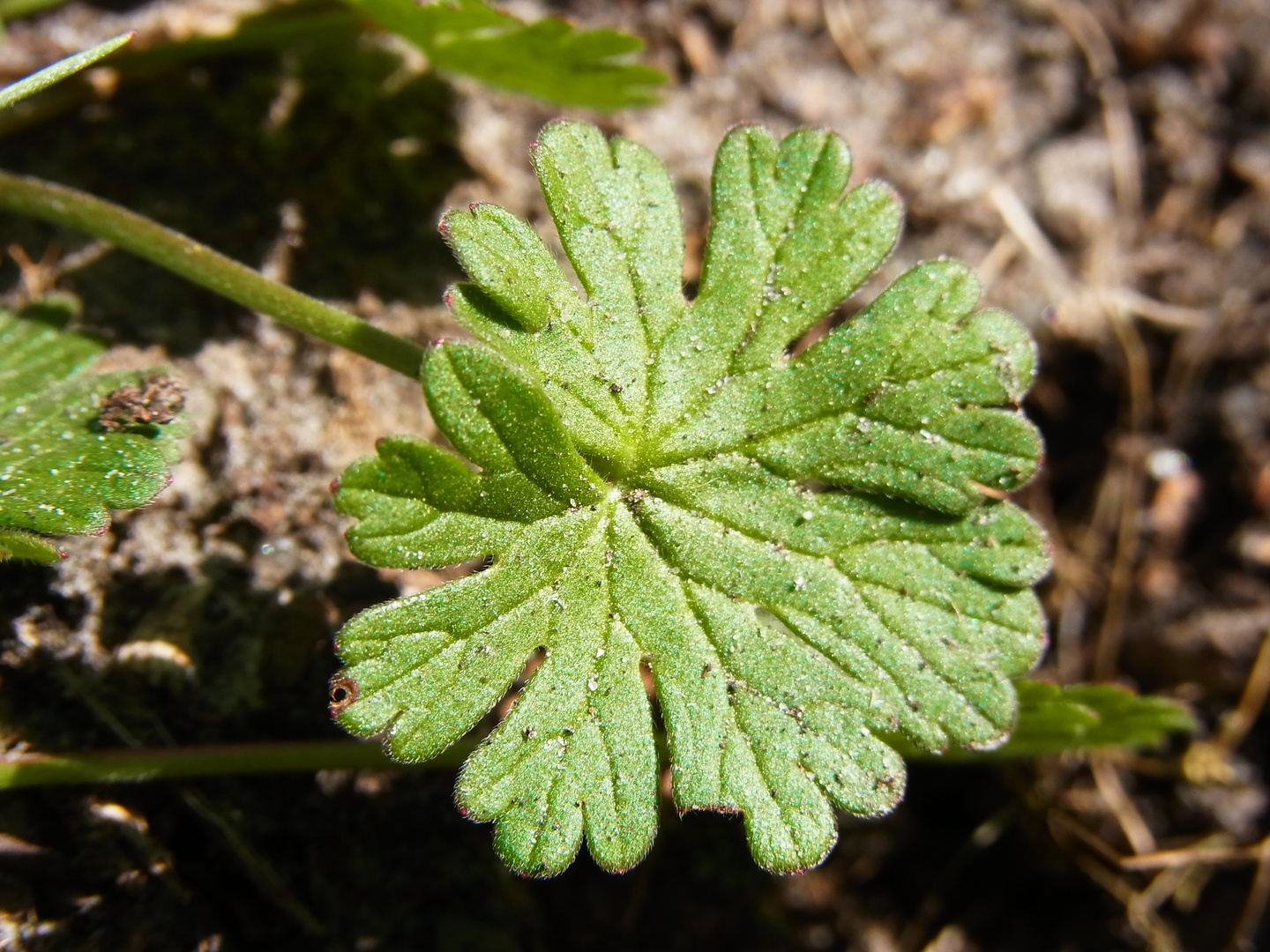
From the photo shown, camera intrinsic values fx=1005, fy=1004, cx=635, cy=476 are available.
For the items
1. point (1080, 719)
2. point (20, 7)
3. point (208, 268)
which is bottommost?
point (1080, 719)

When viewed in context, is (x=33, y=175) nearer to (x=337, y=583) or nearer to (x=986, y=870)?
(x=337, y=583)

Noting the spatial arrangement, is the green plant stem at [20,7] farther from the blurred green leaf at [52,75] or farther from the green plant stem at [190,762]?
the green plant stem at [190,762]

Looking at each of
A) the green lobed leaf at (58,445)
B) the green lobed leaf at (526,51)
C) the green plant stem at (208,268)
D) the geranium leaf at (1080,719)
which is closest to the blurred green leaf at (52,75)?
the green plant stem at (208,268)

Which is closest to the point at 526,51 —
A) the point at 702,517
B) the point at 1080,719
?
the point at 702,517

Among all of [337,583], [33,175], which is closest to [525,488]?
[337,583]

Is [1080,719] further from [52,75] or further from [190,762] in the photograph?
[52,75]

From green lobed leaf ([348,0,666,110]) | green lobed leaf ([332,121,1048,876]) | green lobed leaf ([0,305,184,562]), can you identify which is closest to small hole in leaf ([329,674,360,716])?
green lobed leaf ([332,121,1048,876])
